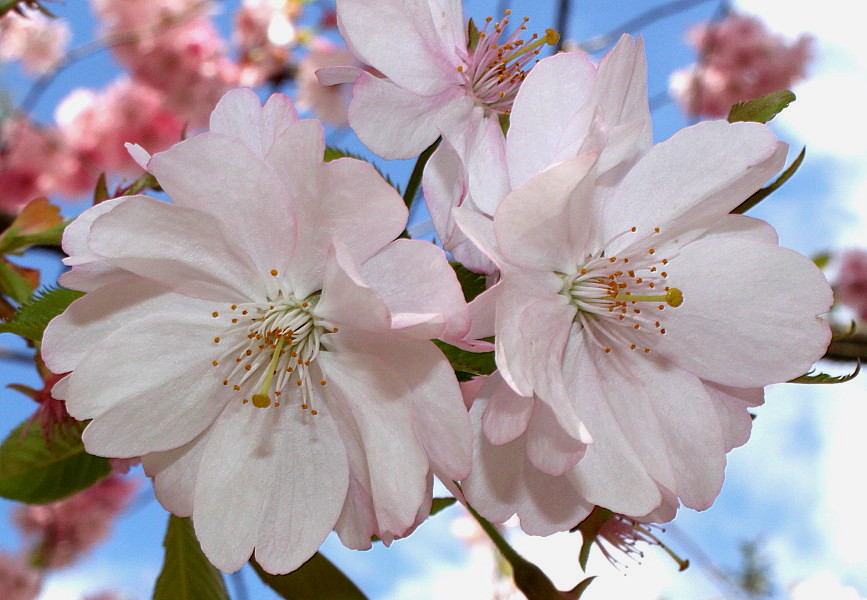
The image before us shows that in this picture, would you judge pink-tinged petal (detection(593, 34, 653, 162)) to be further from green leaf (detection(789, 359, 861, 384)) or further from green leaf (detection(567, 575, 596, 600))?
green leaf (detection(567, 575, 596, 600))

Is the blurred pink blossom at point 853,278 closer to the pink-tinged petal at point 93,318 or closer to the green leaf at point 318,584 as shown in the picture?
the green leaf at point 318,584

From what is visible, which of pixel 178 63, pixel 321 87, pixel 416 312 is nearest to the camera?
pixel 416 312

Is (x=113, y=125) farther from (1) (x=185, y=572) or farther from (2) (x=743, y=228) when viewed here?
(2) (x=743, y=228)

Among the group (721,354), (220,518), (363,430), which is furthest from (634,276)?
(220,518)

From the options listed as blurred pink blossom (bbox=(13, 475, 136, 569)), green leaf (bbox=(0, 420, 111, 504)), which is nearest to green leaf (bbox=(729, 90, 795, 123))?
green leaf (bbox=(0, 420, 111, 504))

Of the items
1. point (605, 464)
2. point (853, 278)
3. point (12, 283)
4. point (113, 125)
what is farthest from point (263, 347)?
point (853, 278)

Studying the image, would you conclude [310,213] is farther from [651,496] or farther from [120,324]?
[651,496]

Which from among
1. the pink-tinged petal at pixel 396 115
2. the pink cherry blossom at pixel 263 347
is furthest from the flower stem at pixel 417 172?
the pink cherry blossom at pixel 263 347
